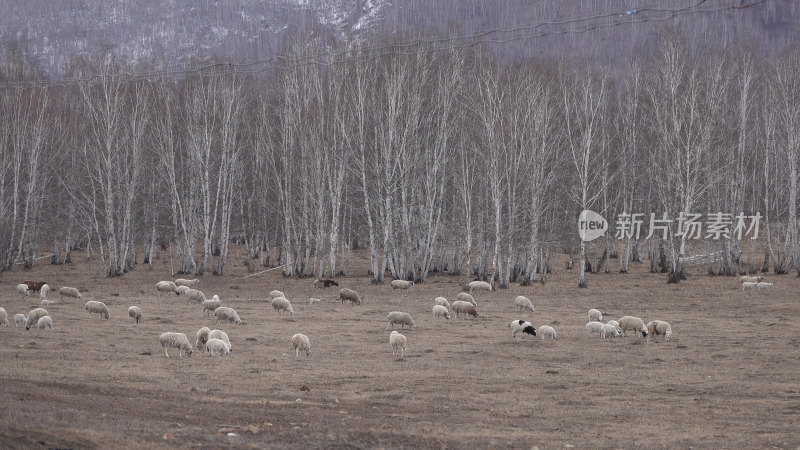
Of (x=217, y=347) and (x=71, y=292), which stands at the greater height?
(x=71, y=292)

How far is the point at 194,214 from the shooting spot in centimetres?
4700

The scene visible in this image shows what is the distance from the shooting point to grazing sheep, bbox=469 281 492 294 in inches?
1454

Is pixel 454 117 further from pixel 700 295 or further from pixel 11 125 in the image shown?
pixel 11 125

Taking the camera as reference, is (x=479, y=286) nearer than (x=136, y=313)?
No

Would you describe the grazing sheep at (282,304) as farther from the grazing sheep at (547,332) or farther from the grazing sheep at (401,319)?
the grazing sheep at (547,332)

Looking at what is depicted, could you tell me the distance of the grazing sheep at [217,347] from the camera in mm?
18469

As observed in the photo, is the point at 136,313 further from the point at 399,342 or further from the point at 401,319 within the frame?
the point at 399,342

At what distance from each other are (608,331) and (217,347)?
10549mm

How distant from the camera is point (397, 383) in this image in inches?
623

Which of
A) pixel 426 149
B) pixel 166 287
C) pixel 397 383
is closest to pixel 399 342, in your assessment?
pixel 397 383

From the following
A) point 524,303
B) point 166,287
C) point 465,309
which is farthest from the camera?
point 166,287

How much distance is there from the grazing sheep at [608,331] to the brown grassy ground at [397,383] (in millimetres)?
442

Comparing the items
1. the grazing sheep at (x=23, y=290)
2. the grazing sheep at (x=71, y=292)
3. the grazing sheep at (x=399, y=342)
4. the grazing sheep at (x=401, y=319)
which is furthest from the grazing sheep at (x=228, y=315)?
the grazing sheep at (x=23, y=290)

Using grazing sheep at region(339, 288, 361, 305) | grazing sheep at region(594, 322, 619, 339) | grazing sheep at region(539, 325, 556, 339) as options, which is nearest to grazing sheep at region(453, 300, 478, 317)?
grazing sheep at region(539, 325, 556, 339)
